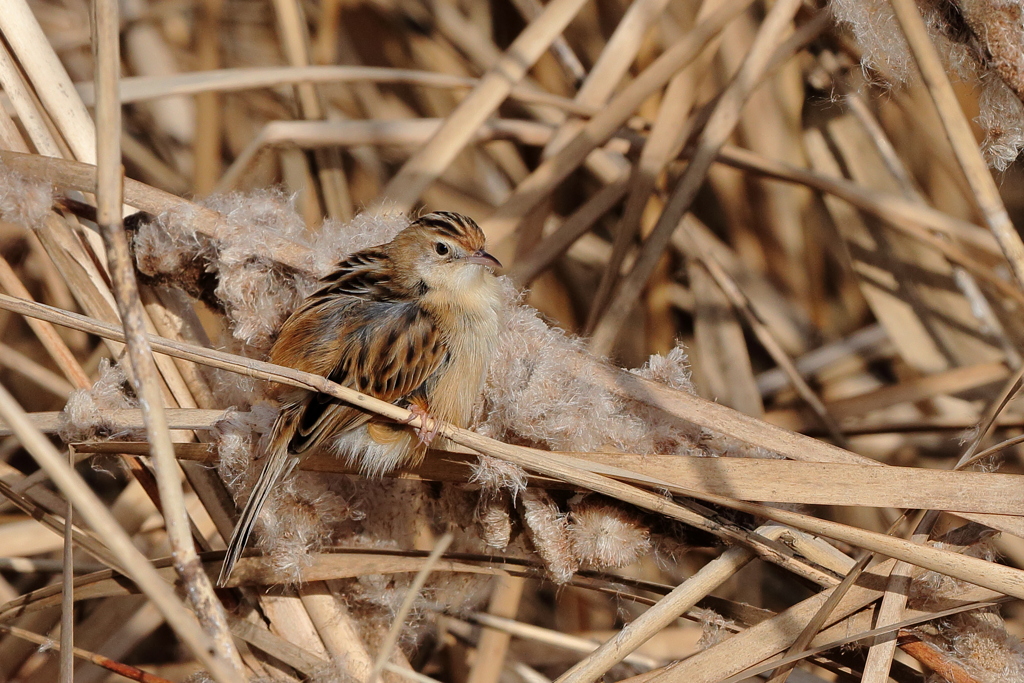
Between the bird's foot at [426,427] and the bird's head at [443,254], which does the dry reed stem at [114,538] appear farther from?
the bird's head at [443,254]

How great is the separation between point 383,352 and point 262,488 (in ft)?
1.16

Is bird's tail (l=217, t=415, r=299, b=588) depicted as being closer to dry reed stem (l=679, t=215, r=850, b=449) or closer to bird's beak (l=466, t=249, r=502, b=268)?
bird's beak (l=466, t=249, r=502, b=268)

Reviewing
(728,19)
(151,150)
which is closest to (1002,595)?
(728,19)

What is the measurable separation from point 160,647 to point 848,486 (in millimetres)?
2329

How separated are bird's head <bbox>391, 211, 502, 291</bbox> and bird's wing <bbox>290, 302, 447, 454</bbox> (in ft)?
0.52

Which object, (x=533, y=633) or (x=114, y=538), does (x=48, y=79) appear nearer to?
(x=114, y=538)

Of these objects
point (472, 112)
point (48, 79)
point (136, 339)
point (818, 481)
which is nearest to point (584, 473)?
point (818, 481)

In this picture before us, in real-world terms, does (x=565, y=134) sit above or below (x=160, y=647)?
above

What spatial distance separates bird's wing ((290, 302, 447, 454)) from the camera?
1631mm

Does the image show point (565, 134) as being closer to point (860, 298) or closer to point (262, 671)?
point (860, 298)

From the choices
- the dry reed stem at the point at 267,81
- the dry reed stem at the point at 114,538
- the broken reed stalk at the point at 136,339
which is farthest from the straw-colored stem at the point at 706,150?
the dry reed stem at the point at 114,538

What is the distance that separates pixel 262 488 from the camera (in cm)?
150

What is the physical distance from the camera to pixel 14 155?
1.69m

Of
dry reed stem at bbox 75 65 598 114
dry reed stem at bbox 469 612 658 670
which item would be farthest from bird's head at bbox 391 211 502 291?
dry reed stem at bbox 469 612 658 670
